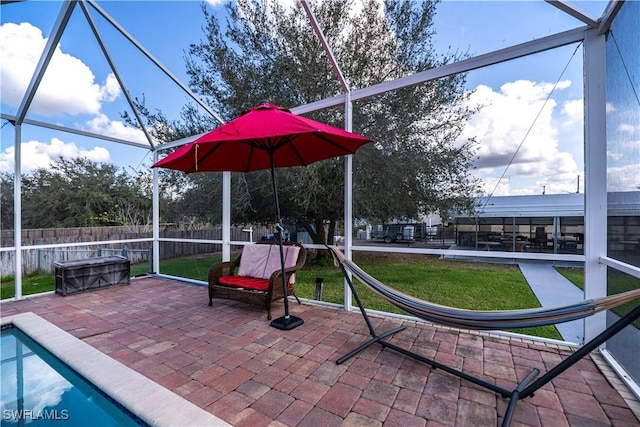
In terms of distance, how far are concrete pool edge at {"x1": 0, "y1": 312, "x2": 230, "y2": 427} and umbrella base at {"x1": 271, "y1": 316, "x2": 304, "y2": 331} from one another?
142cm

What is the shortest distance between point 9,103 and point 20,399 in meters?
4.50

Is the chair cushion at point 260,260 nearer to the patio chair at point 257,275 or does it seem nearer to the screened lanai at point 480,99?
the patio chair at point 257,275

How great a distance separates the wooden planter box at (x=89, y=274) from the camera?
4879 millimetres

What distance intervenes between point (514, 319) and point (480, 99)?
489cm

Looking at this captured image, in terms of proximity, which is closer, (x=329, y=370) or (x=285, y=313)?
(x=329, y=370)

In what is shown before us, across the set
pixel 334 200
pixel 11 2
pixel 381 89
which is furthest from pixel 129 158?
pixel 381 89

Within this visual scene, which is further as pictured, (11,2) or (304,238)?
(304,238)

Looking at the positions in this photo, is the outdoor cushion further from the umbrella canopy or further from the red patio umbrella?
the umbrella canopy

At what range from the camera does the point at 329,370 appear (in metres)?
2.57

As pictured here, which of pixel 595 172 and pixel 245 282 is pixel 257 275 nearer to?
pixel 245 282

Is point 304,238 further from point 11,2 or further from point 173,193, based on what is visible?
point 11,2

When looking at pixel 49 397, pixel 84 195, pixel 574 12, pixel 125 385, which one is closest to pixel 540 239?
pixel 574 12

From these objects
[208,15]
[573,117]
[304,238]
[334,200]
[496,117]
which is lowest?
[304,238]

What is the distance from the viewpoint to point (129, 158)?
6.53 metres
